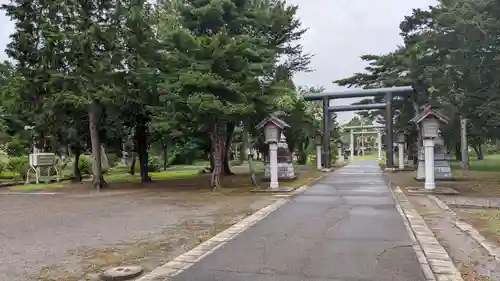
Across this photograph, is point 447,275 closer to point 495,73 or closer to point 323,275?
point 323,275

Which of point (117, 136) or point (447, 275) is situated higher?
point (117, 136)

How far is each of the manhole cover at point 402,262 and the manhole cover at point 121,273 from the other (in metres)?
2.84

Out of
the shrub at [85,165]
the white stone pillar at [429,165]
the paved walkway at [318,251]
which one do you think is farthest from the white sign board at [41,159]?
the white stone pillar at [429,165]

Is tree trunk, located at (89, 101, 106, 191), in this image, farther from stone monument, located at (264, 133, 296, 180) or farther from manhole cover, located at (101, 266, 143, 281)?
manhole cover, located at (101, 266, 143, 281)

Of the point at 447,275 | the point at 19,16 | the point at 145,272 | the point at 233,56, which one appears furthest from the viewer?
the point at 19,16

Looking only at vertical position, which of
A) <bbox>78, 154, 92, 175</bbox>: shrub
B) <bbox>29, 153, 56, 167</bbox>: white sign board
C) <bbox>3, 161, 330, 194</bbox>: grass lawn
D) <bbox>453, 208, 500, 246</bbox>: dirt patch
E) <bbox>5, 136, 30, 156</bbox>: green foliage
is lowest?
<bbox>453, 208, 500, 246</bbox>: dirt patch

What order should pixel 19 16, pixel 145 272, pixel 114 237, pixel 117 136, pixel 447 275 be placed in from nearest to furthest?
pixel 447 275 < pixel 145 272 < pixel 114 237 < pixel 19 16 < pixel 117 136

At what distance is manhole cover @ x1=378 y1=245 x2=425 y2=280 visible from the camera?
16.0 feet

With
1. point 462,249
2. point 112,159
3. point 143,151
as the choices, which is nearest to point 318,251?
point 462,249

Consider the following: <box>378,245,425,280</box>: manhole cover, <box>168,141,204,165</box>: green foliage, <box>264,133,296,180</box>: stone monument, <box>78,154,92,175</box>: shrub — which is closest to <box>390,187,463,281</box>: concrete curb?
<box>378,245,425,280</box>: manhole cover

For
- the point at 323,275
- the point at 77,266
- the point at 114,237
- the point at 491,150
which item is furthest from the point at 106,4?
the point at 491,150

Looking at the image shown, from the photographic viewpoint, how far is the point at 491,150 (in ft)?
182

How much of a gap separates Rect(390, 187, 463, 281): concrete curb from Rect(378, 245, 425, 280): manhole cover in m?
0.07

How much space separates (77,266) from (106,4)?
13123mm
